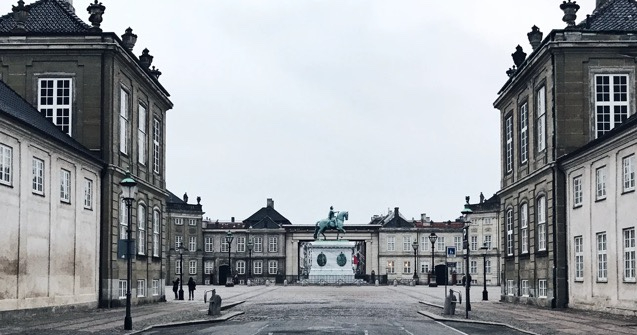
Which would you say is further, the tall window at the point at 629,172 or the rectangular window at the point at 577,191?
the rectangular window at the point at 577,191

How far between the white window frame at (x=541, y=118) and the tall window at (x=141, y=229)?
865 inches

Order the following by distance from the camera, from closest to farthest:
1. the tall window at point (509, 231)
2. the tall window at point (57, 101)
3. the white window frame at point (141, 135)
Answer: the tall window at point (57, 101) → the white window frame at point (141, 135) → the tall window at point (509, 231)

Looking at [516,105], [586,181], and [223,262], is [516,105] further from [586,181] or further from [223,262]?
[223,262]

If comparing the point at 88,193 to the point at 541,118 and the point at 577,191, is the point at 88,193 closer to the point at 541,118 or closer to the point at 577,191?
the point at 577,191

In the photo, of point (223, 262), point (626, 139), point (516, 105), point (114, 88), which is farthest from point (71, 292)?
point (223, 262)

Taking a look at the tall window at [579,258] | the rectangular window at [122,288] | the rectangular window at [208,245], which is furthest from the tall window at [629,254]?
the rectangular window at [208,245]

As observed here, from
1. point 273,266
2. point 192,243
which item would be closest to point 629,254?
point 192,243

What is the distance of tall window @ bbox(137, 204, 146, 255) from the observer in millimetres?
53656

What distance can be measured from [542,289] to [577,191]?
22.4 feet

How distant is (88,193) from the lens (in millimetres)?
45156

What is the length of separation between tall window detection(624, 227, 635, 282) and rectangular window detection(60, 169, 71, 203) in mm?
22997

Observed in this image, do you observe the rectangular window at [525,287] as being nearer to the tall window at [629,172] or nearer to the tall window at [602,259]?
the tall window at [602,259]

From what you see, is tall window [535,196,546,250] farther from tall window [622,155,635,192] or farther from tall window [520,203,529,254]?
tall window [622,155,635,192]

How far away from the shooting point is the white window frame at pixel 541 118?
49500 mm
